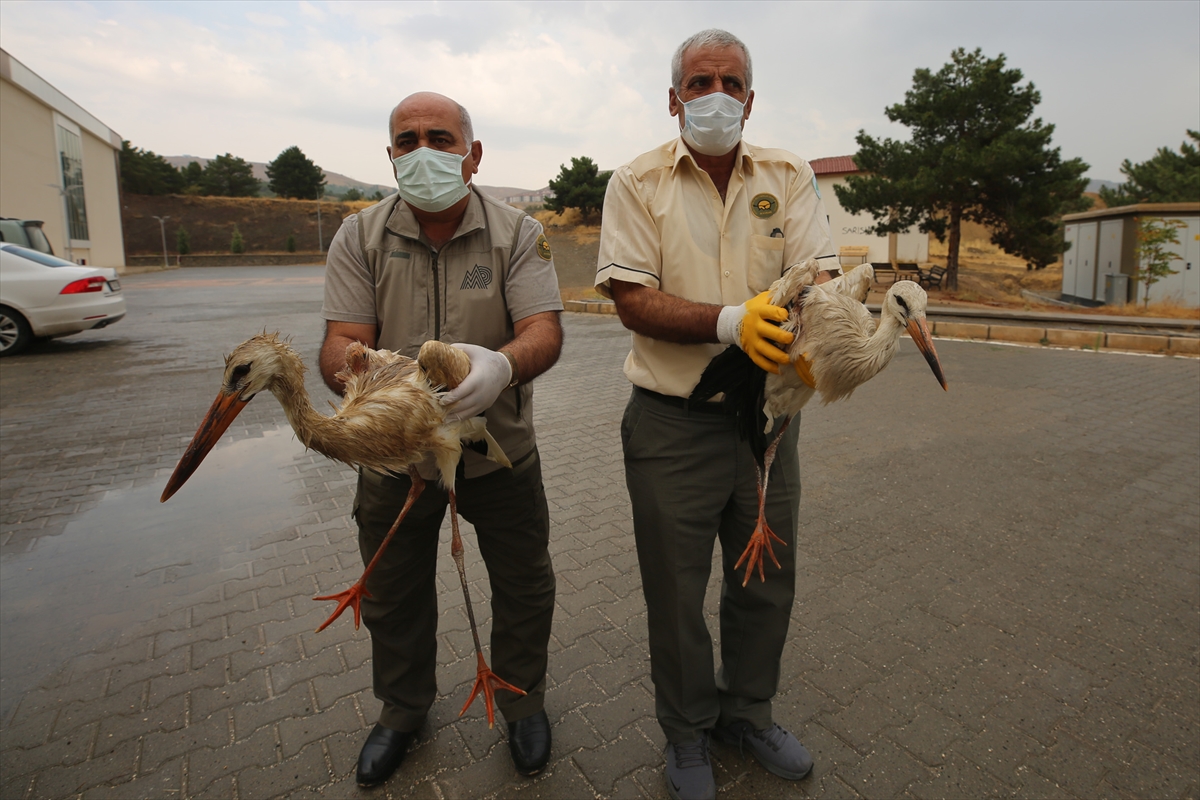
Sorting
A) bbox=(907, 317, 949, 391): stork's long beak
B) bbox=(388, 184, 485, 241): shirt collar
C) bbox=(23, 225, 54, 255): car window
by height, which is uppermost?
bbox=(23, 225, 54, 255): car window

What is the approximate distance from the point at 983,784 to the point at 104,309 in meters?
14.3

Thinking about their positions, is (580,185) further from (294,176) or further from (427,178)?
(294,176)

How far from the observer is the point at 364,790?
2506 millimetres

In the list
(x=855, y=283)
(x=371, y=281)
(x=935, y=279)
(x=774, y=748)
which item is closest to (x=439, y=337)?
(x=371, y=281)

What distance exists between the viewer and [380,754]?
2.57 m

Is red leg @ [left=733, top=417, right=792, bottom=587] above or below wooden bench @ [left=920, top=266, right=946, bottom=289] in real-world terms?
below

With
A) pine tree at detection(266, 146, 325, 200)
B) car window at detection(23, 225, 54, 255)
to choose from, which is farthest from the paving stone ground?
pine tree at detection(266, 146, 325, 200)

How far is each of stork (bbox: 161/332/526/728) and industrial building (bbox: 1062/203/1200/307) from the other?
22283 millimetres

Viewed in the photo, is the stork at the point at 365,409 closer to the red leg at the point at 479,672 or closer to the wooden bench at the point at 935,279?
the red leg at the point at 479,672

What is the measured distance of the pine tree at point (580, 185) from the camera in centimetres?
4178

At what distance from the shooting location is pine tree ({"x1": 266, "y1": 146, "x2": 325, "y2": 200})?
265ft

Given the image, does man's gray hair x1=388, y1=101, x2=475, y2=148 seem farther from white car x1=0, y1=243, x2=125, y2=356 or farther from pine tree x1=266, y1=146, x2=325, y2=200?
pine tree x1=266, y1=146, x2=325, y2=200

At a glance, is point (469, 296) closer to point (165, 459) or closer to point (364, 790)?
point (364, 790)

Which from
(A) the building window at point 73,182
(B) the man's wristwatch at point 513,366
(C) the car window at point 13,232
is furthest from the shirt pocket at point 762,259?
(A) the building window at point 73,182
